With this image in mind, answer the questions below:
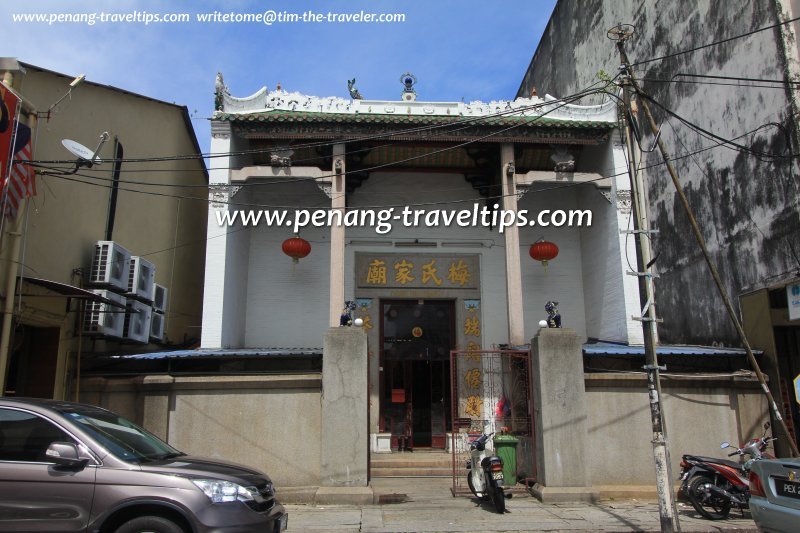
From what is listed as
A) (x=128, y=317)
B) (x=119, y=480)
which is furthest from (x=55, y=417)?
(x=128, y=317)

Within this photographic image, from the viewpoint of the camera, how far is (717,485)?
920 centimetres

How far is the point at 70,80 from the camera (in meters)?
11.7

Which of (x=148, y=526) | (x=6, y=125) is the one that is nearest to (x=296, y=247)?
(x=6, y=125)

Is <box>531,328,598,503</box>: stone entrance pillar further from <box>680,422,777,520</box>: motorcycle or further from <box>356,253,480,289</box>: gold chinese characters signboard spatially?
<box>356,253,480,289</box>: gold chinese characters signboard

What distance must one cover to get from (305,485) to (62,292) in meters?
5.22

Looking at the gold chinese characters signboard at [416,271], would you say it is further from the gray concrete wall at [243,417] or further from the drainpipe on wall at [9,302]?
the drainpipe on wall at [9,302]

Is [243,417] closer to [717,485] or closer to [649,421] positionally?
[649,421]

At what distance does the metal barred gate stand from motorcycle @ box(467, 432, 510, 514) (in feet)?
1.72

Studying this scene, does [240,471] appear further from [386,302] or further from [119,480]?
[386,302]

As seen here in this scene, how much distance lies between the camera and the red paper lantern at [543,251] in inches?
565

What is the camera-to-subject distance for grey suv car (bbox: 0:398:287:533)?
5164mm

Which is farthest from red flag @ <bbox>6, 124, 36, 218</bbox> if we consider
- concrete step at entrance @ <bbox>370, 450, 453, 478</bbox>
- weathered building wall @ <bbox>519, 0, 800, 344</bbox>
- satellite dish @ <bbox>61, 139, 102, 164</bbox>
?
weathered building wall @ <bbox>519, 0, 800, 344</bbox>

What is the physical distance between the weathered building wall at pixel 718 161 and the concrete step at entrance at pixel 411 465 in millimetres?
6820

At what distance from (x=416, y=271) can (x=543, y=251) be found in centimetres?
310
